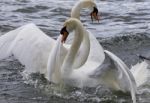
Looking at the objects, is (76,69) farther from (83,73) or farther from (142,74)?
(142,74)

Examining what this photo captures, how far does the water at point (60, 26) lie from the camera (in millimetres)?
8180

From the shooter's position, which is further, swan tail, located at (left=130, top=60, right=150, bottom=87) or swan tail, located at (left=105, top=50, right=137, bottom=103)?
swan tail, located at (left=130, top=60, right=150, bottom=87)

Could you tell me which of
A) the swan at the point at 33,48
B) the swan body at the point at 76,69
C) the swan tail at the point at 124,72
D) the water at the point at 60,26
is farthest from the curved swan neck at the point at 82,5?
the swan tail at the point at 124,72

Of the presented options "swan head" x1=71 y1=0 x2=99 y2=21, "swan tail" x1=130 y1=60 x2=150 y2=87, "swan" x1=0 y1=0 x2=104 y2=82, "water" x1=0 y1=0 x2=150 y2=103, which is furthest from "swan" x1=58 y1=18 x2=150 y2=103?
"swan head" x1=71 y1=0 x2=99 y2=21

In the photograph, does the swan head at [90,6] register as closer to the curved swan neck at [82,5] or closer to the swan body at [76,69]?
the curved swan neck at [82,5]

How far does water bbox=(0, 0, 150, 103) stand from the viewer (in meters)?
8.18

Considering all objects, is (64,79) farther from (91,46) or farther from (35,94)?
(91,46)

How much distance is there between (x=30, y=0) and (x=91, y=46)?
25.2 feet

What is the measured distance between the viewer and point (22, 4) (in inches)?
628

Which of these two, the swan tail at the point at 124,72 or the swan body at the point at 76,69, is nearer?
the swan tail at the point at 124,72

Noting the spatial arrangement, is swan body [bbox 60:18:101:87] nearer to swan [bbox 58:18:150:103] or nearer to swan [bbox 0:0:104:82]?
swan [bbox 58:18:150:103]

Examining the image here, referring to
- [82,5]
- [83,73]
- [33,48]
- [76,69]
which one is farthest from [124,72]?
[33,48]

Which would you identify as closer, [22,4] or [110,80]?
[110,80]

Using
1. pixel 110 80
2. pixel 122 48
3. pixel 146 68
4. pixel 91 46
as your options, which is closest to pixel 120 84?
pixel 110 80
